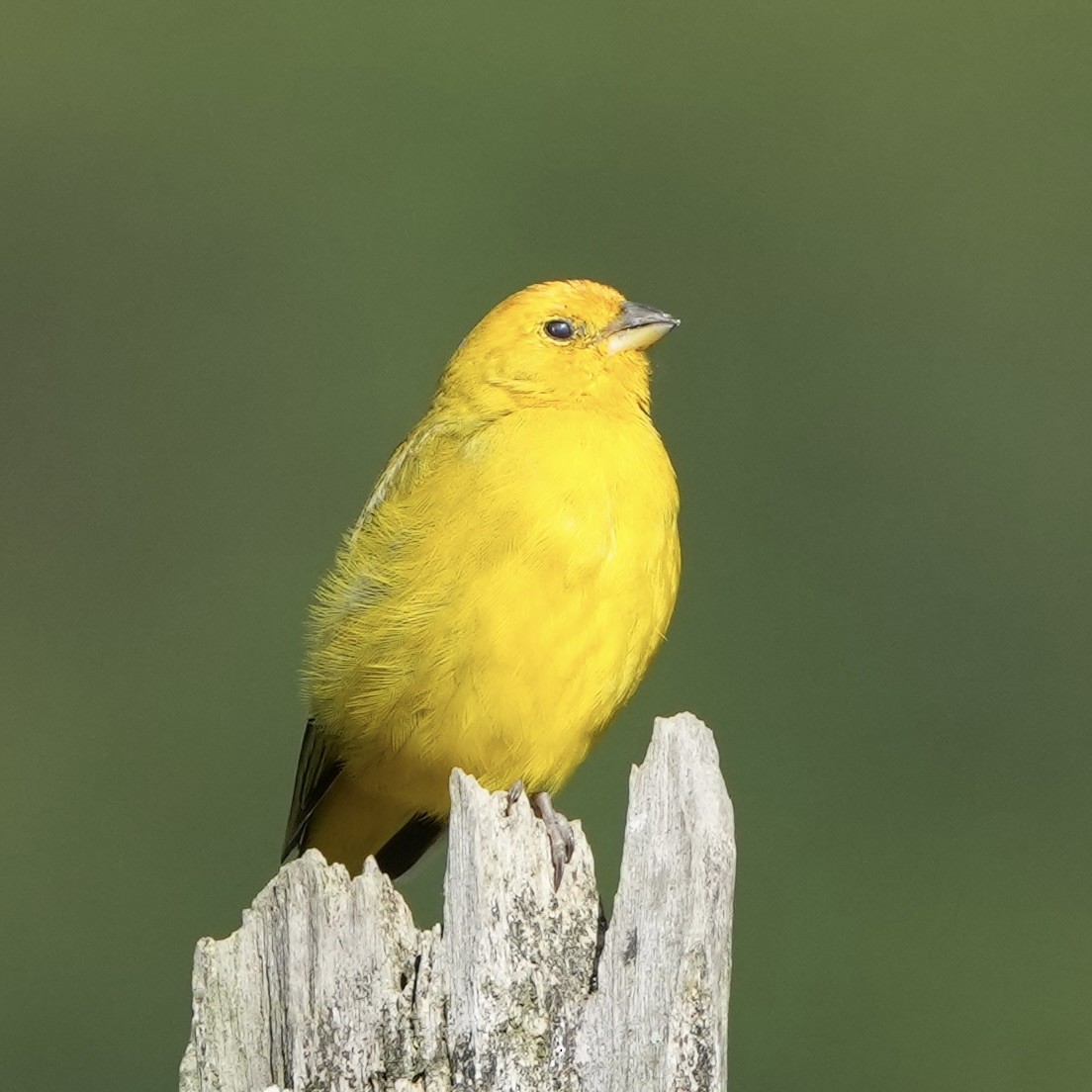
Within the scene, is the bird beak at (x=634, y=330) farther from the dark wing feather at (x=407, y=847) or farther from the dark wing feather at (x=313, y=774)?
the dark wing feather at (x=407, y=847)

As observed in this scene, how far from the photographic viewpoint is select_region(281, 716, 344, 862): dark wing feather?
6734 millimetres

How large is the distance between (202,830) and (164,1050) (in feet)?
3.98

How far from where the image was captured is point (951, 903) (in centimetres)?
1077

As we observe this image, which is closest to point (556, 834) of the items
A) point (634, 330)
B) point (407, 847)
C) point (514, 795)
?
point (514, 795)

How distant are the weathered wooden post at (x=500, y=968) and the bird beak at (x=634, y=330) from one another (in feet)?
6.94

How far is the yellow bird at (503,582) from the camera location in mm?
6121

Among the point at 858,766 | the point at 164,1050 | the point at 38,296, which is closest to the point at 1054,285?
the point at 858,766

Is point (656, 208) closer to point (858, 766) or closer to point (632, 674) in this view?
point (858, 766)

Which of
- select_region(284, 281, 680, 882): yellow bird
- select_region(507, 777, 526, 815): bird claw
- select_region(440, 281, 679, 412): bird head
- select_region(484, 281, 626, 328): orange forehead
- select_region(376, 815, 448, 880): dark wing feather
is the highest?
select_region(484, 281, 626, 328): orange forehead

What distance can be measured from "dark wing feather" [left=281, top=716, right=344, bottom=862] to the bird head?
40.8 inches

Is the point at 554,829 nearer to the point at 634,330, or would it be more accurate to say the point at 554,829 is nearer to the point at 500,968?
the point at 500,968

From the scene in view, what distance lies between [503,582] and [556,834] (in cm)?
73

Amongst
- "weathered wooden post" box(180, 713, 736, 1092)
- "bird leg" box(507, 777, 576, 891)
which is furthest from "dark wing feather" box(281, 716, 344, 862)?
"weathered wooden post" box(180, 713, 736, 1092)

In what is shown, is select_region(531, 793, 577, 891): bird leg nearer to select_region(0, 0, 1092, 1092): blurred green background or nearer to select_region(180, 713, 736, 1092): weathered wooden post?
select_region(180, 713, 736, 1092): weathered wooden post
